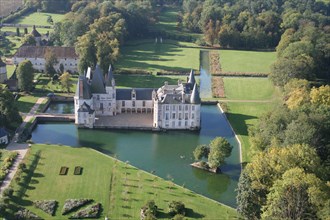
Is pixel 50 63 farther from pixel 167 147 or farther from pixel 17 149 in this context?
pixel 167 147

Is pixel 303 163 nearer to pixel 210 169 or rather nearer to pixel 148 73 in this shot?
pixel 210 169

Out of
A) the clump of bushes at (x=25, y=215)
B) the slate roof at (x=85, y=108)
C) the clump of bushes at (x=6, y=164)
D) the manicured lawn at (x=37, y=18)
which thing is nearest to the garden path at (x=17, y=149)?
the clump of bushes at (x=6, y=164)

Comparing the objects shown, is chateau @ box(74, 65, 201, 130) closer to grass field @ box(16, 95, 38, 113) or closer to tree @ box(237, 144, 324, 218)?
grass field @ box(16, 95, 38, 113)

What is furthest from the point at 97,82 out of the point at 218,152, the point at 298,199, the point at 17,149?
the point at 298,199

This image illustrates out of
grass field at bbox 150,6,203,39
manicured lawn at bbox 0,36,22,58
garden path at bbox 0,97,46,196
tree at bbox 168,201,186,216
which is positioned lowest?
tree at bbox 168,201,186,216

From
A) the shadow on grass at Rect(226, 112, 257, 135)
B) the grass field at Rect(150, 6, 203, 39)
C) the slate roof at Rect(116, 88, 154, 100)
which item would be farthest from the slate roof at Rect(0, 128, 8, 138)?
the grass field at Rect(150, 6, 203, 39)

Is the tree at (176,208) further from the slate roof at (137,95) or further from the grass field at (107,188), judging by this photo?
the slate roof at (137,95)

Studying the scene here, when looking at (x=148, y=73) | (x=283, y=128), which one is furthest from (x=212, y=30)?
(x=283, y=128)
